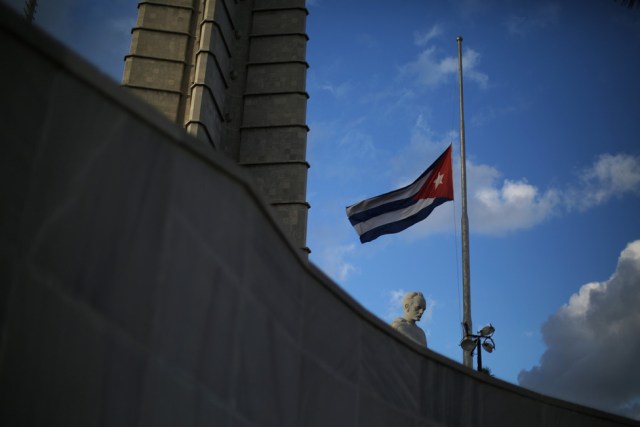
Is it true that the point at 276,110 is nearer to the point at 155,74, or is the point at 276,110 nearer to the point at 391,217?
the point at 155,74

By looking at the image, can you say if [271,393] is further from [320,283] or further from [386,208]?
[386,208]

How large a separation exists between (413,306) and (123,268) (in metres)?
7.14

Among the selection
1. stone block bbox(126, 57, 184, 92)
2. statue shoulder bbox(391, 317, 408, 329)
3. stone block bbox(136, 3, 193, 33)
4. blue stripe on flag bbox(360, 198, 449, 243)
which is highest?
stone block bbox(136, 3, 193, 33)

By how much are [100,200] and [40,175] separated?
0.47 m

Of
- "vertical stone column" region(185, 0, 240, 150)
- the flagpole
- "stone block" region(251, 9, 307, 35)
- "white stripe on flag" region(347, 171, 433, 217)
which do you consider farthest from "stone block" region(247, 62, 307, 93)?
"white stripe on flag" region(347, 171, 433, 217)

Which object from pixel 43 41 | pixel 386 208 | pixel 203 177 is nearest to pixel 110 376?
pixel 203 177

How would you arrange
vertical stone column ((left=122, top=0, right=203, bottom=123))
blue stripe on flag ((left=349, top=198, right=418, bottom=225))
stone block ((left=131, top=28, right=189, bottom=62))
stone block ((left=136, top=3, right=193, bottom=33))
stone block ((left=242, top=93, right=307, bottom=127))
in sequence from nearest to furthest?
blue stripe on flag ((left=349, top=198, right=418, bottom=225)) < vertical stone column ((left=122, top=0, right=203, bottom=123)) < stone block ((left=131, top=28, right=189, bottom=62)) < stone block ((left=136, top=3, right=193, bottom=33)) < stone block ((left=242, top=93, right=307, bottom=127))

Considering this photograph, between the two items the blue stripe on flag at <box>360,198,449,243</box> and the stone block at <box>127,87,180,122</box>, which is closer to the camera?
the blue stripe on flag at <box>360,198,449,243</box>

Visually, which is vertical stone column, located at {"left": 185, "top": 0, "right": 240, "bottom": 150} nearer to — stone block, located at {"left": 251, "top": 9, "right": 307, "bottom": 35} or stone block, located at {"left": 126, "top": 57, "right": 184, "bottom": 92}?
stone block, located at {"left": 126, "top": 57, "right": 184, "bottom": 92}

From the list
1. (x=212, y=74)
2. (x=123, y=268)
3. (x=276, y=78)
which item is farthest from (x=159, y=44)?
(x=123, y=268)

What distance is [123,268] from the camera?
575 cm

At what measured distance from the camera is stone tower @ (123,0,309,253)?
26.0 m

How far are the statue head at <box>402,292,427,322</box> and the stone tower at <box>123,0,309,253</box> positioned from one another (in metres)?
13.3

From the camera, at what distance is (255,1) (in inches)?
1203
